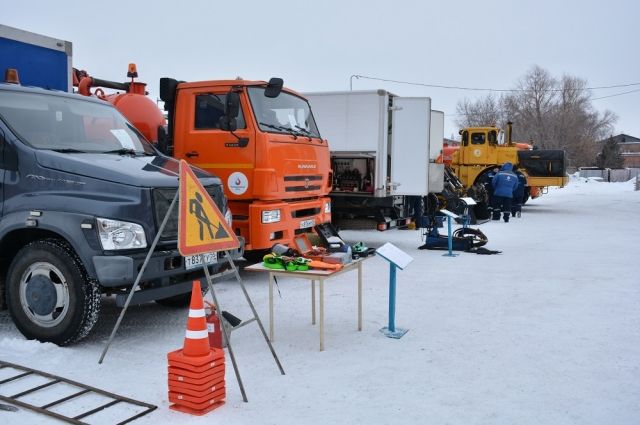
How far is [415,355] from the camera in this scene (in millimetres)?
5078

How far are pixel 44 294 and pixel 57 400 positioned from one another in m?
1.28

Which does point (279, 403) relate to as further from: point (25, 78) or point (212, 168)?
point (25, 78)

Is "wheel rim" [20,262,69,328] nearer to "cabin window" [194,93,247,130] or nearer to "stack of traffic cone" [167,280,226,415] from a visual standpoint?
"stack of traffic cone" [167,280,226,415]

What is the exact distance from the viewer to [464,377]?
455 centimetres

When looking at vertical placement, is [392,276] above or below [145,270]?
below

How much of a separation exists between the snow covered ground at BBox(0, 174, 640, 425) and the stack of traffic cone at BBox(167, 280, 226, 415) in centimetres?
10

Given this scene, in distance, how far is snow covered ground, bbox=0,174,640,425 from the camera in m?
3.94

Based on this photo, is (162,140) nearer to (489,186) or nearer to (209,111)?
(209,111)

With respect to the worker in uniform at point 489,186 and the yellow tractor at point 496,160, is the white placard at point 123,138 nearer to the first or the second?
the worker in uniform at point 489,186

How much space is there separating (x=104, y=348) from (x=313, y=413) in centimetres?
209

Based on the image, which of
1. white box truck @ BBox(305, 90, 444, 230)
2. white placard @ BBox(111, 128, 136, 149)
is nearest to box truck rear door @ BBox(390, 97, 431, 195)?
white box truck @ BBox(305, 90, 444, 230)

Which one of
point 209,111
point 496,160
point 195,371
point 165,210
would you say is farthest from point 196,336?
point 496,160

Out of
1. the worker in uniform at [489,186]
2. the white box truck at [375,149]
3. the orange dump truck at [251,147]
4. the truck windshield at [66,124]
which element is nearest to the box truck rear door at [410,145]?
the white box truck at [375,149]

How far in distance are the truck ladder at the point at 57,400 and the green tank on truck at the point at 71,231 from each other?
0.50 metres
